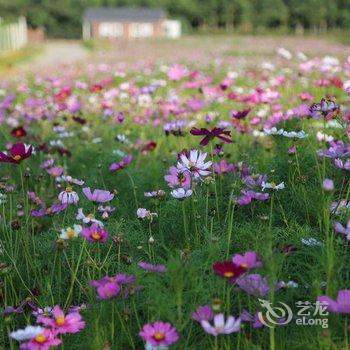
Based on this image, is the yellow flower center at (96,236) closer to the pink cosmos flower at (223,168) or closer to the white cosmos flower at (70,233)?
the white cosmos flower at (70,233)

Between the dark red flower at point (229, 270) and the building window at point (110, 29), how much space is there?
5785 cm

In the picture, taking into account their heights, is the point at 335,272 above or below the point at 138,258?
above

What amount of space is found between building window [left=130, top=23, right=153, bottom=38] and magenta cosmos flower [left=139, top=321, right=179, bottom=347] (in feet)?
189

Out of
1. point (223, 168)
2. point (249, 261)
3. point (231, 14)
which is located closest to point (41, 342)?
point (249, 261)

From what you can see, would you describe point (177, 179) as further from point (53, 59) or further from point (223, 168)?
point (53, 59)

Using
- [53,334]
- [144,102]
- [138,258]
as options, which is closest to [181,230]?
[138,258]

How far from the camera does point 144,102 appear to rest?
4.55m

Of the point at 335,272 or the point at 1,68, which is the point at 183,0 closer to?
the point at 1,68

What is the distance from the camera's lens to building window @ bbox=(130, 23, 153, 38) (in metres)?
57.4

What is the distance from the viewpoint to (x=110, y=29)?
190 ft

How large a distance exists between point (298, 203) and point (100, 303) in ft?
2.97

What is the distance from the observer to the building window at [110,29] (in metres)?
57.4

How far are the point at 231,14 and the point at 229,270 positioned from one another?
57.1m

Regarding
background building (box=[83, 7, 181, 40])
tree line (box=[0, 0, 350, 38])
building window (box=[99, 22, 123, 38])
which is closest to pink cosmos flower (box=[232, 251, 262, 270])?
tree line (box=[0, 0, 350, 38])
